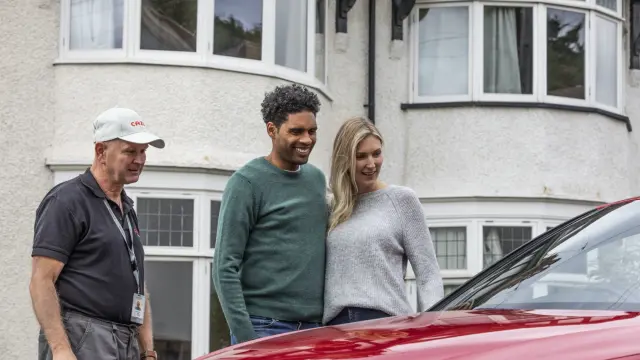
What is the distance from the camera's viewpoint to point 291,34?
14.4m

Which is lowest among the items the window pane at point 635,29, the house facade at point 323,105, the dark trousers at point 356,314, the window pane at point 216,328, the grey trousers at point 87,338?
the window pane at point 216,328

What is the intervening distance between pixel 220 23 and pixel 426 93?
334 centimetres

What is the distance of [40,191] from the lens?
1286 centimetres

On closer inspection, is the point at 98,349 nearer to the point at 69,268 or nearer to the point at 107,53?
the point at 69,268

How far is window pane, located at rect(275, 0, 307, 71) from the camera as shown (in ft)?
46.6

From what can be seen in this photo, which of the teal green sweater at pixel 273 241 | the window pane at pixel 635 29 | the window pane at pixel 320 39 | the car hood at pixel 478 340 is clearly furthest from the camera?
the window pane at pixel 635 29

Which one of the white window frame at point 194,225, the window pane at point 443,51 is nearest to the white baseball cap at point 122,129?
the white window frame at point 194,225

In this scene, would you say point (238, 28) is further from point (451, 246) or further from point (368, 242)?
point (368, 242)

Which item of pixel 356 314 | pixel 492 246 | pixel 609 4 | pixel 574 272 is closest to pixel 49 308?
pixel 356 314

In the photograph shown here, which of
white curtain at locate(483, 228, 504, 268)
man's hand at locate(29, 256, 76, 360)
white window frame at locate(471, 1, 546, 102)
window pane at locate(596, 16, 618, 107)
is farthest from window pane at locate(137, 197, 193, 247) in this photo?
man's hand at locate(29, 256, 76, 360)

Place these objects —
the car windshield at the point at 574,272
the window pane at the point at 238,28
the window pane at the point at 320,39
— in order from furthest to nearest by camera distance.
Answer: the window pane at the point at 320,39
the window pane at the point at 238,28
the car windshield at the point at 574,272

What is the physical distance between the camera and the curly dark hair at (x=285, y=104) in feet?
19.9

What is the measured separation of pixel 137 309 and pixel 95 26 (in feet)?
26.0

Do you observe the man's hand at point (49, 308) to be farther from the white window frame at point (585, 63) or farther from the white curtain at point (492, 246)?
the white window frame at point (585, 63)
